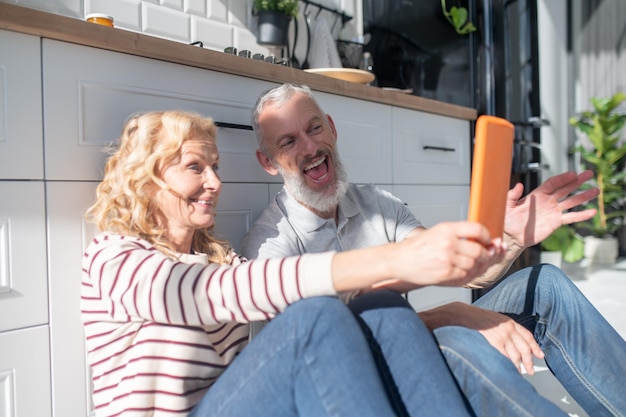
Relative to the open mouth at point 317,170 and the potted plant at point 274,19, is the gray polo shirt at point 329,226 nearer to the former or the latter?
the open mouth at point 317,170

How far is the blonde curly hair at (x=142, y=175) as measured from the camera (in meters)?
0.92

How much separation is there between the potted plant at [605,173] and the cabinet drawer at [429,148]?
8.16 feet

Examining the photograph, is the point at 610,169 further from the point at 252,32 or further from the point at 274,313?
the point at 274,313

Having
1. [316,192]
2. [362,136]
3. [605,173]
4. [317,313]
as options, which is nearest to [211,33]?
[362,136]

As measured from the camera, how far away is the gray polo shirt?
47.6 inches

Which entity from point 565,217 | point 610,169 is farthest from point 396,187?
point 610,169

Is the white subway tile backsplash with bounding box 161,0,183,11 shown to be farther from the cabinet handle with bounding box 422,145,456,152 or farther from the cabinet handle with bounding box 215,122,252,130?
the cabinet handle with bounding box 422,145,456,152

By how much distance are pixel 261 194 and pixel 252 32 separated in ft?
3.04

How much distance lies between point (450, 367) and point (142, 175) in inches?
23.0

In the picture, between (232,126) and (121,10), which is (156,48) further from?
(121,10)

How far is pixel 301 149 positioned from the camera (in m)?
1.30

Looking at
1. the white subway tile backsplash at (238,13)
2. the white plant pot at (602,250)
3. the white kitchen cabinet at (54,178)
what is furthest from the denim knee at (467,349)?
the white plant pot at (602,250)

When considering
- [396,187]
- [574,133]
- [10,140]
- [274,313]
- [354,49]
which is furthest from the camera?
[574,133]

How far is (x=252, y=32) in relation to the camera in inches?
81.4
